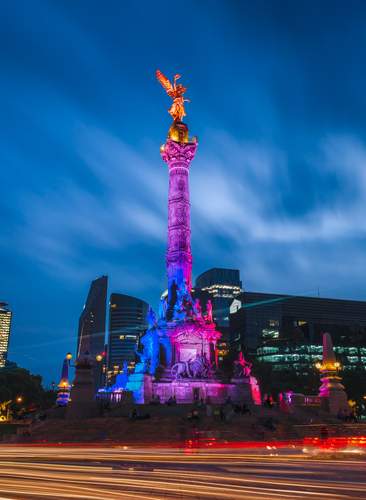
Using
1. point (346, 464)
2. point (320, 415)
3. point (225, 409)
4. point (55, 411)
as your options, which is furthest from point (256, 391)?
point (346, 464)

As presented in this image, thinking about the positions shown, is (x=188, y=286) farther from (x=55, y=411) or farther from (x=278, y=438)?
(x=278, y=438)

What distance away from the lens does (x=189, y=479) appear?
10.9 metres

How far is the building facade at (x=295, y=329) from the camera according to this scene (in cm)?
10438

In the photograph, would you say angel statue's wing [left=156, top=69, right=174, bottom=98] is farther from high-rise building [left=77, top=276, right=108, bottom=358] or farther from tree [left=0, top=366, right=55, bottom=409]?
high-rise building [left=77, top=276, right=108, bottom=358]

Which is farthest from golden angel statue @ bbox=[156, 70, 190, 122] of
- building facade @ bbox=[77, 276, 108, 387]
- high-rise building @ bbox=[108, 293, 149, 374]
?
high-rise building @ bbox=[108, 293, 149, 374]

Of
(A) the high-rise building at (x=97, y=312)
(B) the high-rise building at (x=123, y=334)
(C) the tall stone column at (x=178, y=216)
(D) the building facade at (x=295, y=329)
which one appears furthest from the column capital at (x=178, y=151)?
(B) the high-rise building at (x=123, y=334)

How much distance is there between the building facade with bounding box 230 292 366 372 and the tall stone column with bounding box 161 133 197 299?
45.7m

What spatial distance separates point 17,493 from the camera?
30.5 ft

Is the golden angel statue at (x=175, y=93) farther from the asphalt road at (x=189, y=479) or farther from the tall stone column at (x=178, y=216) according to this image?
the asphalt road at (x=189, y=479)

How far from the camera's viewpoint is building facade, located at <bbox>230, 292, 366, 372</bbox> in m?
104

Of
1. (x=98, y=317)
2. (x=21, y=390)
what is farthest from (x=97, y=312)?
(x=21, y=390)

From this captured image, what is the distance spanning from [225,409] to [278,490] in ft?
85.0

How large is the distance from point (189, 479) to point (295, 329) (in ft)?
351

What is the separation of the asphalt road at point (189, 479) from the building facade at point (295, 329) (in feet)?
251
